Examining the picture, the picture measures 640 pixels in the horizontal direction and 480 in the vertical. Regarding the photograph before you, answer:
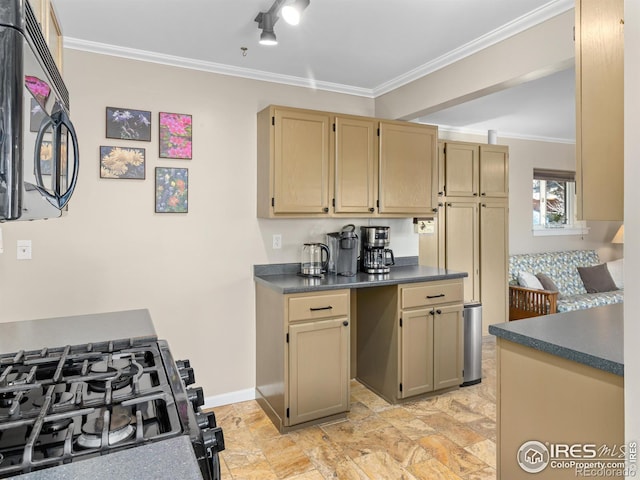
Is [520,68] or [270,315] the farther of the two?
[270,315]

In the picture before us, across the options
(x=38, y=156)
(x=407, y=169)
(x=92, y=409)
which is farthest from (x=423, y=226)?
(x=38, y=156)

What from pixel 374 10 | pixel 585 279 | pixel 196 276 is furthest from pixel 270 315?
pixel 585 279

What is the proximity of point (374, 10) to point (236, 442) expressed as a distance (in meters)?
2.62

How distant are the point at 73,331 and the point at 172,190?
1475 millimetres

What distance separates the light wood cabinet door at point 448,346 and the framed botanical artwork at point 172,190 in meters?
2.01

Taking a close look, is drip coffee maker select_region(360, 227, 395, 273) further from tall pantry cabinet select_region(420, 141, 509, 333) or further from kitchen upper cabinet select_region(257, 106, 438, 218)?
tall pantry cabinet select_region(420, 141, 509, 333)

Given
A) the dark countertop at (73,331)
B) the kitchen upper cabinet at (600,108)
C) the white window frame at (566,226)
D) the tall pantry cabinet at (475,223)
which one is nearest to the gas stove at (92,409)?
the dark countertop at (73,331)

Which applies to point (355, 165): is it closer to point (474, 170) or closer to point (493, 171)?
point (474, 170)

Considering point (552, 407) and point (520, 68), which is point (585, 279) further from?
point (552, 407)

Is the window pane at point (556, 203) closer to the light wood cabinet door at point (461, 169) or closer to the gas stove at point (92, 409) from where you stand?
the light wood cabinet door at point (461, 169)

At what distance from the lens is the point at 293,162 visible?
298cm

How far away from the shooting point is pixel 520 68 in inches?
95.1

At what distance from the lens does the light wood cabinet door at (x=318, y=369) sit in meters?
2.70

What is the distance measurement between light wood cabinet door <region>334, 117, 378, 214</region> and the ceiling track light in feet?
3.08
